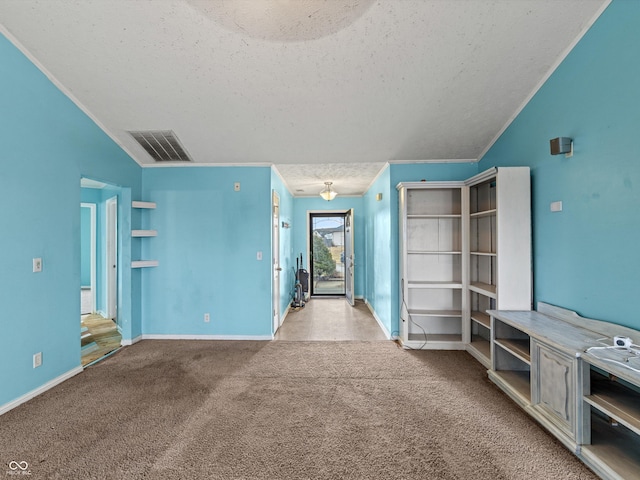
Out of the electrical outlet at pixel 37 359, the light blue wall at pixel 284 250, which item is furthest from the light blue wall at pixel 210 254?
the electrical outlet at pixel 37 359

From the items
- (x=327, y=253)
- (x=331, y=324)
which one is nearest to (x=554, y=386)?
(x=331, y=324)

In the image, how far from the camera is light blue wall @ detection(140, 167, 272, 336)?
12.7 feet

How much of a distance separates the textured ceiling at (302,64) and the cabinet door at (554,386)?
7.70ft

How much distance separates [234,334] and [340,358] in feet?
5.20

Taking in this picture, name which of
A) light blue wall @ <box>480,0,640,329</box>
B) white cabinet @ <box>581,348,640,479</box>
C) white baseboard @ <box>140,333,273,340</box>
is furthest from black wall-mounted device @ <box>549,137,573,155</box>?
white baseboard @ <box>140,333,273,340</box>

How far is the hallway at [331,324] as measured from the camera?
394 centimetres

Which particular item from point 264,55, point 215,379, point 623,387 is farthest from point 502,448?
point 264,55

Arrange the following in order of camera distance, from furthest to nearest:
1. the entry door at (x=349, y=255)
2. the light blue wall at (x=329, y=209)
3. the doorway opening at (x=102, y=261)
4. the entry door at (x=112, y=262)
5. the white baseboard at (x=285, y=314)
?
the light blue wall at (x=329, y=209), the entry door at (x=349, y=255), the entry door at (x=112, y=262), the white baseboard at (x=285, y=314), the doorway opening at (x=102, y=261)

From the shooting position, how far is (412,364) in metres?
3.05

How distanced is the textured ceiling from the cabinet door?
2.35 metres

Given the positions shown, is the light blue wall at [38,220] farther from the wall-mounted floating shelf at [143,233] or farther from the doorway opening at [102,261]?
the doorway opening at [102,261]

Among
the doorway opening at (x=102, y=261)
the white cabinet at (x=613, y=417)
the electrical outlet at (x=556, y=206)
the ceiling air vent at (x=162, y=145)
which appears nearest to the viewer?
the white cabinet at (x=613, y=417)

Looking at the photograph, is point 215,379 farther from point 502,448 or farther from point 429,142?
point 429,142

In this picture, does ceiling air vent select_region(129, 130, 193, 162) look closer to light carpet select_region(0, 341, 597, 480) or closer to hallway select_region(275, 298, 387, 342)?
light carpet select_region(0, 341, 597, 480)
